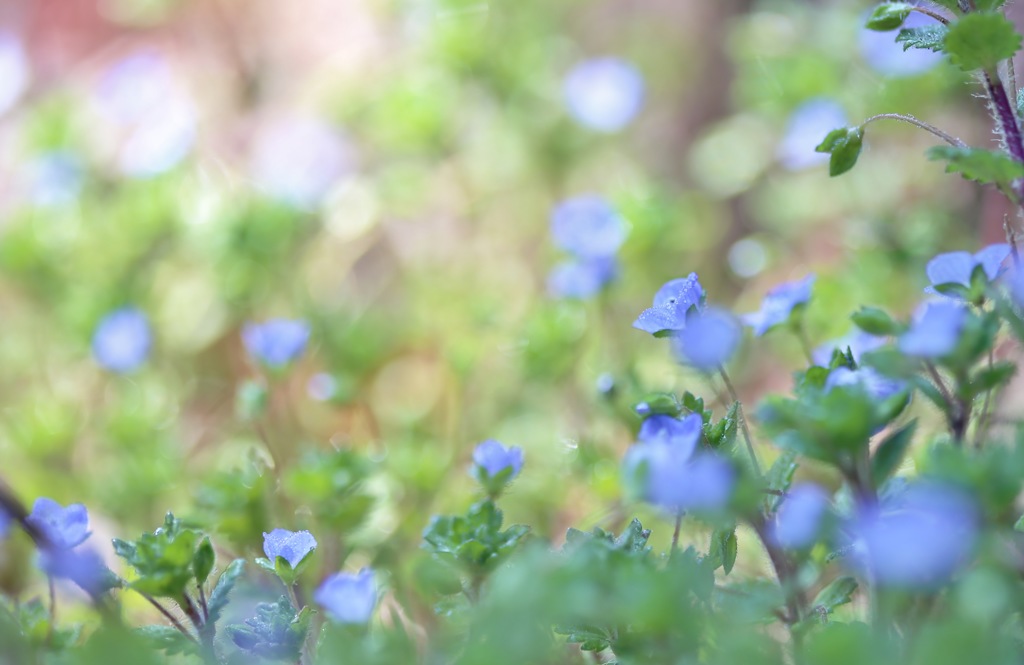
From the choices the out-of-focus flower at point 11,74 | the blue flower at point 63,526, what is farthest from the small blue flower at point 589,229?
the out-of-focus flower at point 11,74

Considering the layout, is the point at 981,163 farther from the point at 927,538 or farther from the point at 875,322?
the point at 927,538

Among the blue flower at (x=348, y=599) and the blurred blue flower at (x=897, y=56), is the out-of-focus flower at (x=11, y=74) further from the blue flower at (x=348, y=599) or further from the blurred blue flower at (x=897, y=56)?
the blue flower at (x=348, y=599)

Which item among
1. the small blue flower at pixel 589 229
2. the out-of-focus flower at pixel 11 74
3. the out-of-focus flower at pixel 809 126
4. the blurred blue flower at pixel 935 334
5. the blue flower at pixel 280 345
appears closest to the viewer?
the blurred blue flower at pixel 935 334

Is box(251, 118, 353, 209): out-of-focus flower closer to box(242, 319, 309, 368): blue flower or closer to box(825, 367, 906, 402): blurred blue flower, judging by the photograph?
box(242, 319, 309, 368): blue flower

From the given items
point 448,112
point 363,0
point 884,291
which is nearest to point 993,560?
point 884,291

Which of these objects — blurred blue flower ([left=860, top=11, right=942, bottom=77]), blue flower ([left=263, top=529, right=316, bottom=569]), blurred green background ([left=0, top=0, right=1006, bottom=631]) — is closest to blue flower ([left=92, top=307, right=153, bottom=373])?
blurred green background ([left=0, top=0, right=1006, bottom=631])

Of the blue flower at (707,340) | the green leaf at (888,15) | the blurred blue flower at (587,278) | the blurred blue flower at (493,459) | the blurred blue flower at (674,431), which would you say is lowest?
the blurred blue flower at (587,278)
